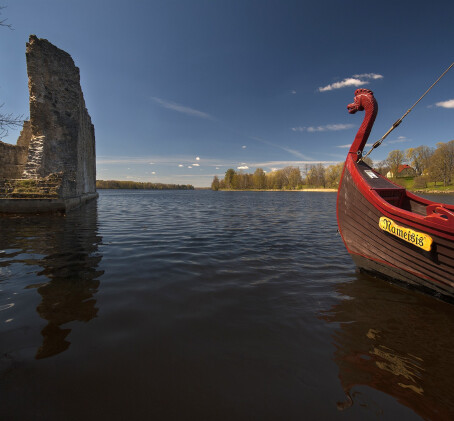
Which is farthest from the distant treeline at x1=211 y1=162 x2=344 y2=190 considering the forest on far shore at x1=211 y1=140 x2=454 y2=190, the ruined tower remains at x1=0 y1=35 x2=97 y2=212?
the ruined tower remains at x1=0 y1=35 x2=97 y2=212

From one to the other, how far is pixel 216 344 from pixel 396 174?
292ft

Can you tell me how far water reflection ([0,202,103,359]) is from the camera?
2706 mm

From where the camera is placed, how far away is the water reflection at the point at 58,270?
2.71 metres

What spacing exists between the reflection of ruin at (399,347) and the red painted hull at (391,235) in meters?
0.45

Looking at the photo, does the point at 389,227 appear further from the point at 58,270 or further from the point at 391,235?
the point at 58,270

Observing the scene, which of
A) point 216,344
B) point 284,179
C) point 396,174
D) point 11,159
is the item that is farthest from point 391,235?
point 284,179

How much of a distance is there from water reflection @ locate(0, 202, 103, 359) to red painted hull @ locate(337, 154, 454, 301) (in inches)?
192

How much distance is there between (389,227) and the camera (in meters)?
3.84

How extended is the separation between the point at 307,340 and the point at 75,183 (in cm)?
2095

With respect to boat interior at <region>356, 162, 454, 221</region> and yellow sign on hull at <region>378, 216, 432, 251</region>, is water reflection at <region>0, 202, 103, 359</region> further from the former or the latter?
boat interior at <region>356, 162, 454, 221</region>

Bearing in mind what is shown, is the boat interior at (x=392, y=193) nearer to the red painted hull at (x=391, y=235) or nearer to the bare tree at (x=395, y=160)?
the red painted hull at (x=391, y=235)

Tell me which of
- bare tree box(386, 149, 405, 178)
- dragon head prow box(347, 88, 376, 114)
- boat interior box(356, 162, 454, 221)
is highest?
bare tree box(386, 149, 405, 178)

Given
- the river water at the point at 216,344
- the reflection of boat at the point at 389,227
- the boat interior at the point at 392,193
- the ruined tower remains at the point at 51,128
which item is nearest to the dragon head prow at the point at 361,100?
the reflection of boat at the point at 389,227

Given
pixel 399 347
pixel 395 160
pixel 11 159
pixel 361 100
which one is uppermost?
pixel 395 160
